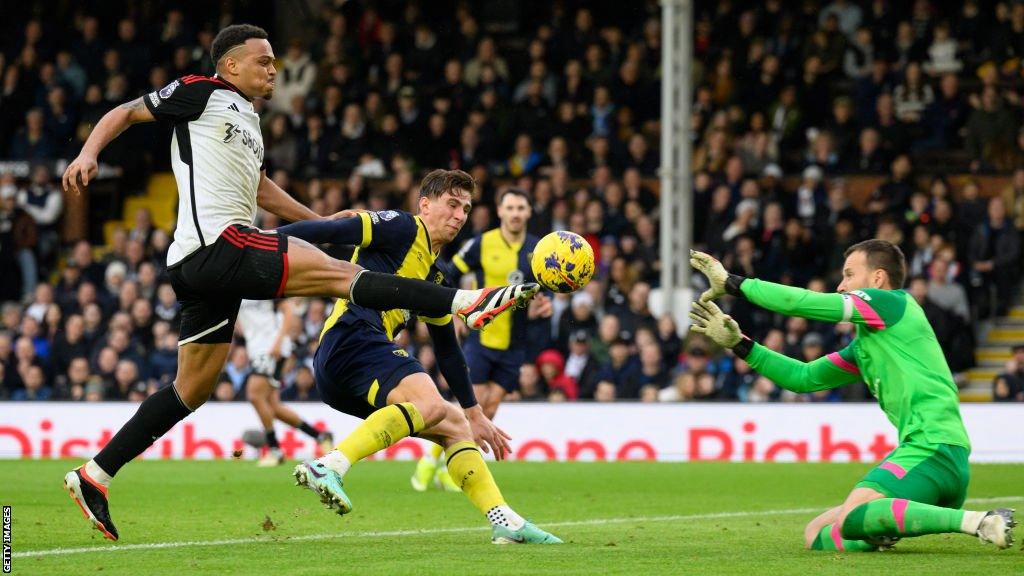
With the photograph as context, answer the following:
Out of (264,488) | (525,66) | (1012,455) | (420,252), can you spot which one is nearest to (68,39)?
(525,66)

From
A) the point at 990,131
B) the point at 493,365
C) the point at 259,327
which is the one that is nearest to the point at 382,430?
the point at 493,365

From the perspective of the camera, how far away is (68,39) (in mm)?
25406

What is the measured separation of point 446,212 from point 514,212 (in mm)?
4436

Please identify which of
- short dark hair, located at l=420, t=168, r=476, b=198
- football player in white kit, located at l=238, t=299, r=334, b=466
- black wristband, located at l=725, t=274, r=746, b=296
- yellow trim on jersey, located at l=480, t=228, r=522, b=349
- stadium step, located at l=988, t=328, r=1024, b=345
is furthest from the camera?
stadium step, located at l=988, t=328, r=1024, b=345

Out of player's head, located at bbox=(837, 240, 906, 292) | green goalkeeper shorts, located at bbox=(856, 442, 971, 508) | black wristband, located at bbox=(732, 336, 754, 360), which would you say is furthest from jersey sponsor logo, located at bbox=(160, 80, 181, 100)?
green goalkeeper shorts, located at bbox=(856, 442, 971, 508)

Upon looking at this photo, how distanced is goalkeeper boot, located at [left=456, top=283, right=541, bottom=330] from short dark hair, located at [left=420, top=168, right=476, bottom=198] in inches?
53.4

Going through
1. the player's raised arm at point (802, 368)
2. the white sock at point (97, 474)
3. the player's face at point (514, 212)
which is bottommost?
the white sock at point (97, 474)

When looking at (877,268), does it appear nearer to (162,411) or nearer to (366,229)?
(366,229)

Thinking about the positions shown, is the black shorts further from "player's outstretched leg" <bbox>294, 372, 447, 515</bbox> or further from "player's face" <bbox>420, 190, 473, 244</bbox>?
"player's face" <bbox>420, 190, 473, 244</bbox>

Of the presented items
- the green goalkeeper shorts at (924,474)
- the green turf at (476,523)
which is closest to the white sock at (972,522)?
the green turf at (476,523)

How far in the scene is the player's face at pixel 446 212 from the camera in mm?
8312

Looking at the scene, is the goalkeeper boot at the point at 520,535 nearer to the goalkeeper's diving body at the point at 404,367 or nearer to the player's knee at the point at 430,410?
the goalkeeper's diving body at the point at 404,367

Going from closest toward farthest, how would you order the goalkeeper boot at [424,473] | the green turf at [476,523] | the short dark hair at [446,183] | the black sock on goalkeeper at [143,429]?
the green turf at [476,523] < the black sock on goalkeeper at [143,429] < the short dark hair at [446,183] < the goalkeeper boot at [424,473]

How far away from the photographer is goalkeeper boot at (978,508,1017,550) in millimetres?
6609
